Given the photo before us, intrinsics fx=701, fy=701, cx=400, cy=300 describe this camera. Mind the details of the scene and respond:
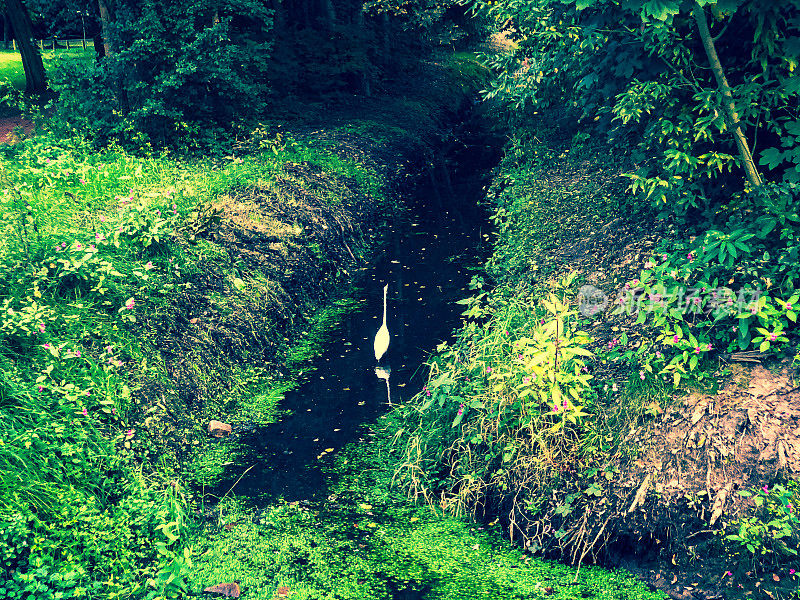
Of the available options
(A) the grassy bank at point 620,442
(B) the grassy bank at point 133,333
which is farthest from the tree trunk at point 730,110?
(B) the grassy bank at point 133,333

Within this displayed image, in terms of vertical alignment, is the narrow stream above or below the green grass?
above

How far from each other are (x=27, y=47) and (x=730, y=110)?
18120 mm

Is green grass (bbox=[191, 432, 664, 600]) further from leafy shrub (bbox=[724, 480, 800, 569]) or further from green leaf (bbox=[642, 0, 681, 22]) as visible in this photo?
green leaf (bbox=[642, 0, 681, 22])

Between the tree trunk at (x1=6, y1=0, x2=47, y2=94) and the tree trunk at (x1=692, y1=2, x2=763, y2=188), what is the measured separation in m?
17.5

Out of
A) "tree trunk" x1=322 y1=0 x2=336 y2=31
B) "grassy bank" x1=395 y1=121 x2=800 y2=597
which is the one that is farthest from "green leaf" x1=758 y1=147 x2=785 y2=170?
"tree trunk" x1=322 y1=0 x2=336 y2=31

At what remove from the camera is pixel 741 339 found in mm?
5031

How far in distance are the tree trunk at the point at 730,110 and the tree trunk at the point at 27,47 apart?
690 inches

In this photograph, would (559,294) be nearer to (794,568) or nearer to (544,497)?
(544,497)

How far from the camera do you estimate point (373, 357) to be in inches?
322

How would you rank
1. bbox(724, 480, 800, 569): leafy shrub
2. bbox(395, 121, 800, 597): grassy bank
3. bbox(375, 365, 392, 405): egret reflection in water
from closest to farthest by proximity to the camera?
bbox(724, 480, 800, 569): leafy shrub < bbox(395, 121, 800, 597): grassy bank < bbox(375, 365, 392, 405): egret reflection in water

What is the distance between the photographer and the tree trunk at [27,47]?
17.7 m

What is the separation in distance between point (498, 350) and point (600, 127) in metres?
2.64

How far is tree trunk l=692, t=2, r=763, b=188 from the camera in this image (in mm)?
5523

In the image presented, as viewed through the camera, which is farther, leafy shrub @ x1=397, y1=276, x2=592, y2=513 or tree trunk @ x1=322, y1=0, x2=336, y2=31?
tree trunk @ x1=322, y1=0, x2=336, y2=31
